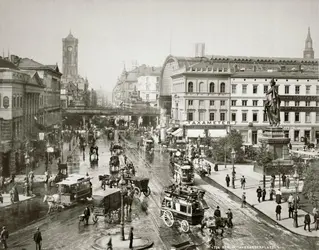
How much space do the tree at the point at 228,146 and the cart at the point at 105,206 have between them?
16973 mm

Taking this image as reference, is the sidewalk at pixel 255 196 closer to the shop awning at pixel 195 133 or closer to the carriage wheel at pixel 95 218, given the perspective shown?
the carriage wheel at pixel 95 218

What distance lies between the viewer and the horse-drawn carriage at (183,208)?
17484mm

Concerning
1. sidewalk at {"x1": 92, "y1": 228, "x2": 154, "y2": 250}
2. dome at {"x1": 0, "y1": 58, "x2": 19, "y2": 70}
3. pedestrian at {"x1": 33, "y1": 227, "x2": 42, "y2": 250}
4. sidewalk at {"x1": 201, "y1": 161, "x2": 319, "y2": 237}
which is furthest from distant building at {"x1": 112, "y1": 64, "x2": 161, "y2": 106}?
pedestrian at {"x1": 33, "y1": 227, "x2": 42, "y2": 250}

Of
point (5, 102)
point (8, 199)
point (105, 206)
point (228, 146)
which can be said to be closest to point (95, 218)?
point (105, 206)

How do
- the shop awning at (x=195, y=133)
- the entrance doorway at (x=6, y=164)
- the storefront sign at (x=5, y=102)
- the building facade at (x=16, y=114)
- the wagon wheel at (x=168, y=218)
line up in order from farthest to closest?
the shop awning at (x=195, y=133) → the entrance doorway at (x=6, y=164) → the building facade at (x=16, y=114) → the storefront sign at (x=5, y=102) → the wagon wheel at (x=168, y=218)

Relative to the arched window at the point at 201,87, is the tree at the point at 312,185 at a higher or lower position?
lower

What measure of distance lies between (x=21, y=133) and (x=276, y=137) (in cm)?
1660

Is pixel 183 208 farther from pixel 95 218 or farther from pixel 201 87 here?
pixel 201 87

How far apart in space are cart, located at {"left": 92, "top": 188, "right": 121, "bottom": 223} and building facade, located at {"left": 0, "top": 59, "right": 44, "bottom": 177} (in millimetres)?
8407

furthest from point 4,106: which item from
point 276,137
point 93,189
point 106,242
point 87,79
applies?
point 276,137

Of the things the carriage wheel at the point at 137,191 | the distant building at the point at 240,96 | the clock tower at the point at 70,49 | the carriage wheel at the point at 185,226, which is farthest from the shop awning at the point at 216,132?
the carriage wheel at the point at 185,226

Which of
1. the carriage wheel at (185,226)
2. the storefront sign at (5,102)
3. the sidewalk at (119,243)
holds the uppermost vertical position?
the storefront sign at (5,102)

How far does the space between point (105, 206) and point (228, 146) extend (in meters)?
18.0

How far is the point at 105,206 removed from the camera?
18.3 m
